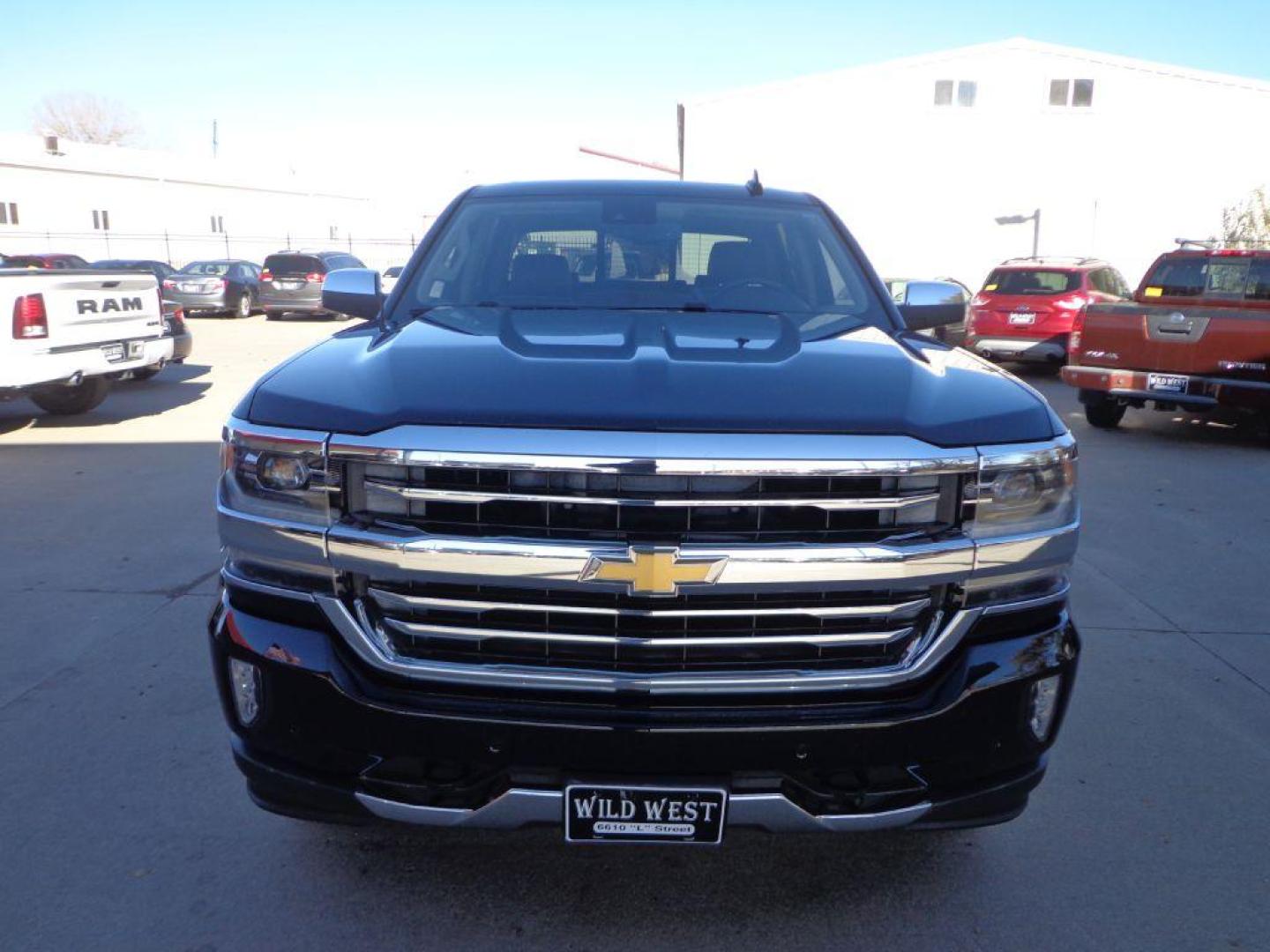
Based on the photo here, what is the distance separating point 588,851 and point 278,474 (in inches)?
55.0

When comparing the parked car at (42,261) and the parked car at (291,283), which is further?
the parked car at (291,283)

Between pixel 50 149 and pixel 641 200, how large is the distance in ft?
148

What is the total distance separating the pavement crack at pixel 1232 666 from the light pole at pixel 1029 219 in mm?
24566

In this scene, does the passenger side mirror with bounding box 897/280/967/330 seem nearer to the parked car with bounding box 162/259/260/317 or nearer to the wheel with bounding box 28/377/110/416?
the wheel with bounding box 28/377/110/416

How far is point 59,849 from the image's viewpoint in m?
3.02

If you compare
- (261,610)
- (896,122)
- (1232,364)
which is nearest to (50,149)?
(896,122)

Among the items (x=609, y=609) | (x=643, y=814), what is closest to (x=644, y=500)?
(x=609, y=609)

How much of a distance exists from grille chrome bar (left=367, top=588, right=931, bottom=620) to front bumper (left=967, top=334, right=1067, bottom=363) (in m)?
12.9

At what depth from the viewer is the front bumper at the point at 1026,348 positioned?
1412cm

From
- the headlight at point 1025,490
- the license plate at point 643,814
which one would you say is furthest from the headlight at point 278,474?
the headlight at point 1025,490

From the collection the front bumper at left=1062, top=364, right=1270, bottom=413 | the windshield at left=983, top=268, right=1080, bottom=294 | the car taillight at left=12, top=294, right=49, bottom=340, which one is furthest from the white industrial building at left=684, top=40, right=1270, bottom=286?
the car taillight at left=12, top=294, right=49, bottom=340

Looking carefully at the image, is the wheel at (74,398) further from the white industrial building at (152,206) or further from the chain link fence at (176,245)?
the white industrial building at (152,206)

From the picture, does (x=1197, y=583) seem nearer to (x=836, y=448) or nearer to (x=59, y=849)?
(x=836, y=448)

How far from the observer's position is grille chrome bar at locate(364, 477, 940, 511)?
2.21m
